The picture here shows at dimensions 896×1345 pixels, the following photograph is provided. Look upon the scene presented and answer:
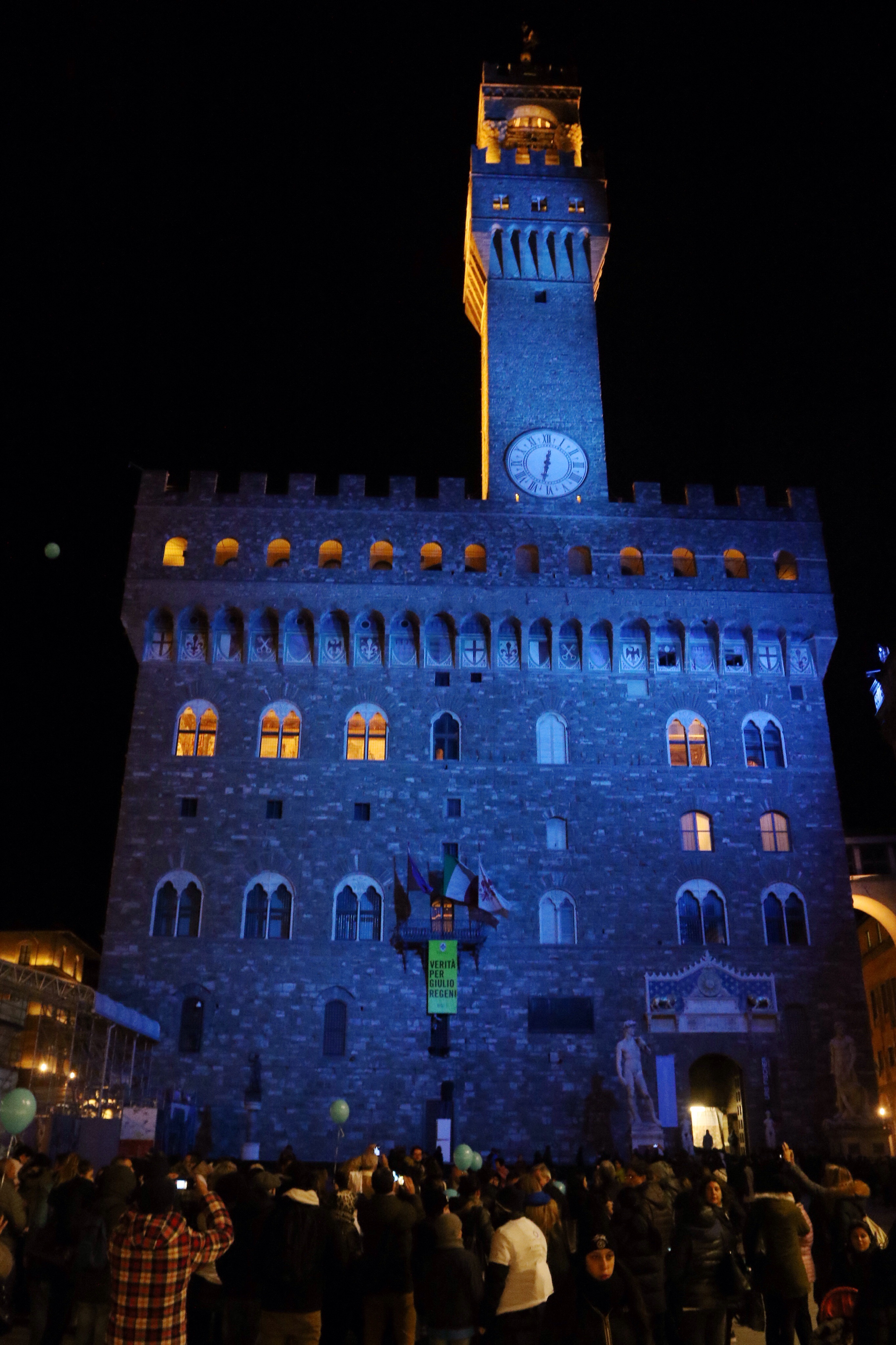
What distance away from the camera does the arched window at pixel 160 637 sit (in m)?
32.2

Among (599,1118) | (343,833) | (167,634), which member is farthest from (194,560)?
(599,1118)

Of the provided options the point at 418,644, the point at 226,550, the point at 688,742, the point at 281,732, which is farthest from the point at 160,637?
the point at 688,742

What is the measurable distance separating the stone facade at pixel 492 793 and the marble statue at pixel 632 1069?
0.84ft

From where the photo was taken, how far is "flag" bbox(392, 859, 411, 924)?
95.8 ft

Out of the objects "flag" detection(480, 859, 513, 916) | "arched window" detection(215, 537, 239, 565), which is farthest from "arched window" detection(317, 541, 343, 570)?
"flag" detection(480, 859, 513, 916)

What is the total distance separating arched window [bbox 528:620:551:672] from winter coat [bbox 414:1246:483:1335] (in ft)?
80.4

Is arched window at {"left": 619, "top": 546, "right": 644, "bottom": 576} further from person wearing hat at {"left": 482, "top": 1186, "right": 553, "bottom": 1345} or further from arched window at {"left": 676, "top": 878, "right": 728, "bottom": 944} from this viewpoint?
person wearing hat at {"left": 482, "top": 1186, "right": 553, "bottom": 1345}

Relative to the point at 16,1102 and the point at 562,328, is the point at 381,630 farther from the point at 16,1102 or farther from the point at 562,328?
the point at 16,1102

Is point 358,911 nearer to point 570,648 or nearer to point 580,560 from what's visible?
point 570,648

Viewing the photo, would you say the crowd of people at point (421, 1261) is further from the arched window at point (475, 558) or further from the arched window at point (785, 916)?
the arched window at point (475, 558)

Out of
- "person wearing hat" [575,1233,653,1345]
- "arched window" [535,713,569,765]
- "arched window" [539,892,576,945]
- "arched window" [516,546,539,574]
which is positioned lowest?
"person wearing hat" [575,1233,653,1345]

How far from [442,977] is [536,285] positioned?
21783 mm

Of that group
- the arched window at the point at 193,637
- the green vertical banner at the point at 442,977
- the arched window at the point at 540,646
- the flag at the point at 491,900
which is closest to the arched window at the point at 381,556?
the arched window at the point at 540,646

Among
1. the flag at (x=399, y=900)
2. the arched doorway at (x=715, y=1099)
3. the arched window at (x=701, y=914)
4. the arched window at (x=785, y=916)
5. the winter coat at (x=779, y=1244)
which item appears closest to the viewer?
the winter coat at (x=779, y=1244)
